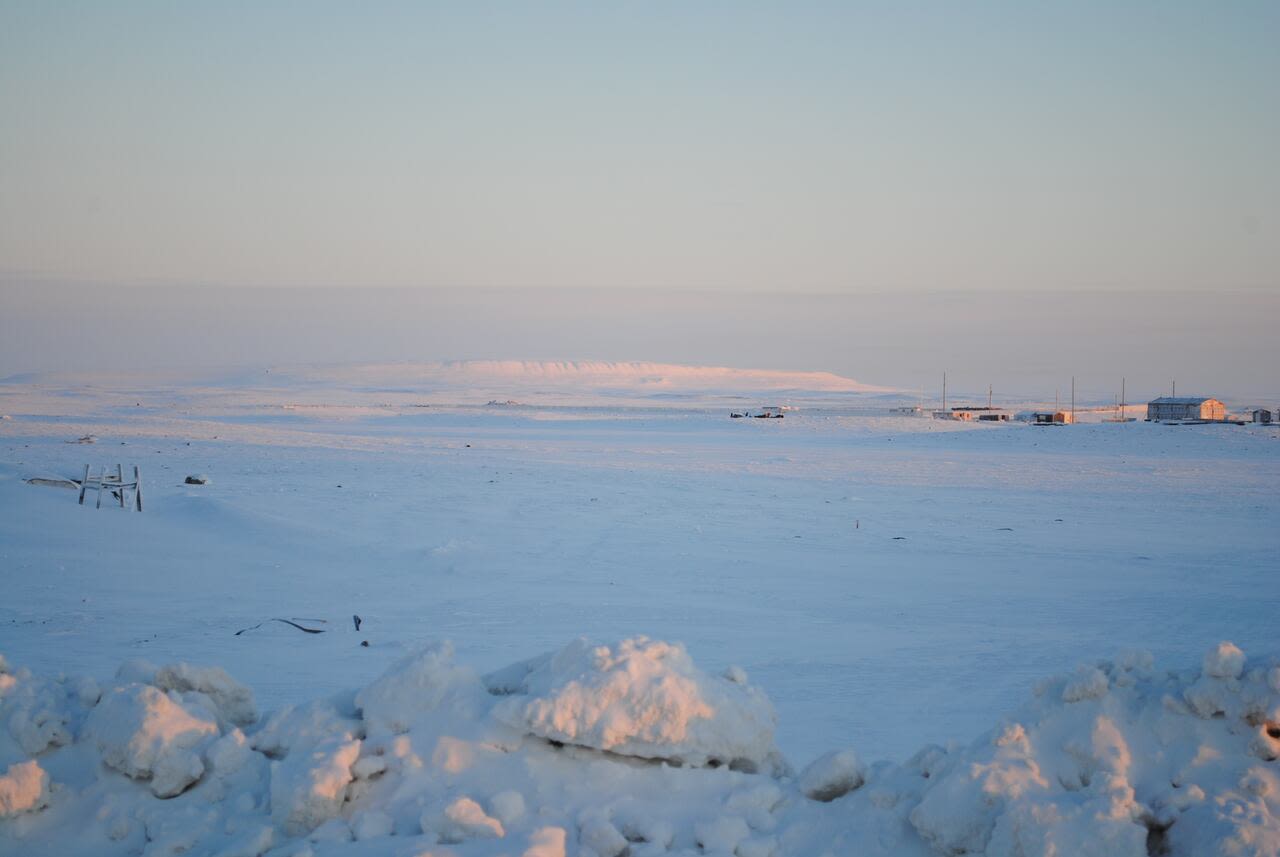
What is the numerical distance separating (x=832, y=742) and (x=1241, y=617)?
7.40 metres

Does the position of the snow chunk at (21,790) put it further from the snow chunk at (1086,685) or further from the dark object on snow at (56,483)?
the dark object on snow at (56,483)

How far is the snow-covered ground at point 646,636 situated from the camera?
13.8 ft

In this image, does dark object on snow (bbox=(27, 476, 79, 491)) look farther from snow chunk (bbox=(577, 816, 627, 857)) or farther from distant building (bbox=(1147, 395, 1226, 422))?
distant building (bbox=(1147, 395, 1226, 422))

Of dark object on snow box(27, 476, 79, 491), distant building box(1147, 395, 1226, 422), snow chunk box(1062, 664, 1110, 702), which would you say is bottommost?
distant building box(1147, 395, 1226, 422)

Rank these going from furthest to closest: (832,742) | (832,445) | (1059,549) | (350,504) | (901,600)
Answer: (832,445), (350,504), (1059,549), (901,600), (832,742)

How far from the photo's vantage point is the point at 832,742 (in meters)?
7.53

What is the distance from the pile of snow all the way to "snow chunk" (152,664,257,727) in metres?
0.03

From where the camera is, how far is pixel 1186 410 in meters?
57.3

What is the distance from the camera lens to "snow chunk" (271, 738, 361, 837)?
436 cm

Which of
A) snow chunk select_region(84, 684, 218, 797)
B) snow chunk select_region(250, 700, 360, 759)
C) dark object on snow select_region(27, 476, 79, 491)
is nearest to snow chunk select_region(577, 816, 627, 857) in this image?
snow chunk select_region(250, 700, 360, 759)

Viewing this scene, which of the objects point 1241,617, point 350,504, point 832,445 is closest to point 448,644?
point 1241,617

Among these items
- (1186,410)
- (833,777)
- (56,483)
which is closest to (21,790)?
(833,777)

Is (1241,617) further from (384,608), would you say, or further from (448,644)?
(448,644)

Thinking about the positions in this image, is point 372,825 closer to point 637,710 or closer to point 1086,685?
point 637,710
